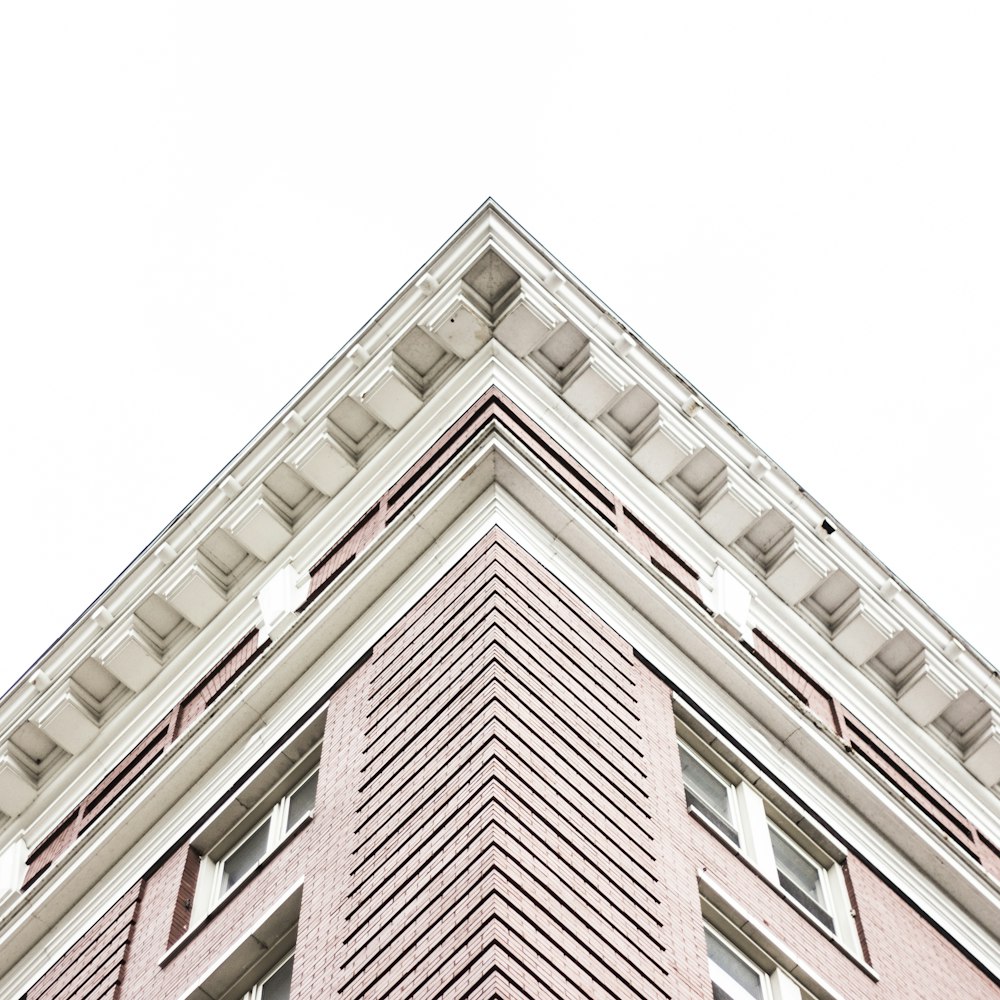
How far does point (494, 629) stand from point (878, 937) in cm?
555

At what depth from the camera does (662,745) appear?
830 inches

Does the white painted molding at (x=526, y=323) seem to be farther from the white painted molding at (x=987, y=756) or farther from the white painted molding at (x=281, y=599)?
the white painted molding at (x=987, y=756)

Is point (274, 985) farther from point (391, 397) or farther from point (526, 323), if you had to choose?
point (526, 323)

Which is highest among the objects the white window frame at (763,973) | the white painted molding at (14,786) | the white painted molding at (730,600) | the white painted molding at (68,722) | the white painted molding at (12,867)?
the white painted molding at (730,600)

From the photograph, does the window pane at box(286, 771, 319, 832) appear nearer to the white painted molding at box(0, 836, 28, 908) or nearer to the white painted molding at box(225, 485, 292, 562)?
the white painted molding at box(0, 836, 28, 908)

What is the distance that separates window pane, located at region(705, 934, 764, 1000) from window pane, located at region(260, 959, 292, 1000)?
3.91 m

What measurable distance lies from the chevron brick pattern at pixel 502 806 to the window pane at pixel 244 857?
2.18m

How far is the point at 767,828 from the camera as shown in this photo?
22688 mm

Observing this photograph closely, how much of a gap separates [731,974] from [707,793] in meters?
3.46

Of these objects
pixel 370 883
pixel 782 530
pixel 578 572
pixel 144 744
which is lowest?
pixel 144 744

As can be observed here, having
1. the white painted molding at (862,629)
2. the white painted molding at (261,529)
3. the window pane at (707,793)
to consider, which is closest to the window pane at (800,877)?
the window pane at (707,793)

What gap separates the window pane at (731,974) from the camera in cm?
1883

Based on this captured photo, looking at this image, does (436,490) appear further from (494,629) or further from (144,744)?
(144,744)

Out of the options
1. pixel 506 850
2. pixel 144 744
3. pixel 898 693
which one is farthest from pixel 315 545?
pixel 506 850
